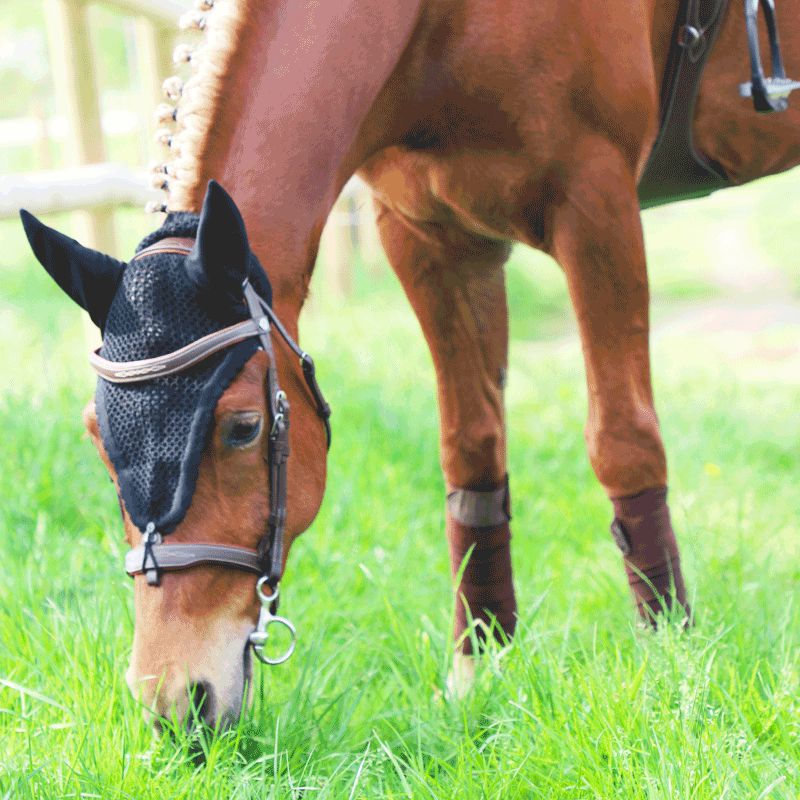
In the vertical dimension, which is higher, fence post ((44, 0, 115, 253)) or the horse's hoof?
fence post ((44, 0, 115, 253))

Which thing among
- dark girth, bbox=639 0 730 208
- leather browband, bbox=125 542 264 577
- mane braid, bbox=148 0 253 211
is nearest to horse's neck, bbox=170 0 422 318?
mane braid, bbox=148 0 253 211

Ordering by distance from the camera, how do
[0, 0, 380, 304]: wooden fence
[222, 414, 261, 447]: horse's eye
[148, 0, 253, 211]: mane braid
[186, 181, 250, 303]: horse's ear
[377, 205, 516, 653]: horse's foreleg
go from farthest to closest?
[0, 0, 380, 304]: wooden fence < [377, 205, 516, 653]: horse's foreleg < [148, 0, 253, 211]: mane braid < [222, 414, 261, 447]: horse's eye < [186, 181, 250, 303]: horse's ear

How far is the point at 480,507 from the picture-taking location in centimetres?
274

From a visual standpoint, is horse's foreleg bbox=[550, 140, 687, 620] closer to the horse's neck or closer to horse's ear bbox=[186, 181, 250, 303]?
the horse's neck

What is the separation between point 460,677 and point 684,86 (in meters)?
1.47

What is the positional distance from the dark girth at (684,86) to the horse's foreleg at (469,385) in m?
0.45

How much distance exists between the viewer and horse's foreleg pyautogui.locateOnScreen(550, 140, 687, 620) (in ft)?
7.31

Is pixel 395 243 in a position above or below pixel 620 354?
above

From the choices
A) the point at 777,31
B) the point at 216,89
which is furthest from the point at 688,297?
the point at 216,89

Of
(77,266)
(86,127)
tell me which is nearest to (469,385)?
(77,266)

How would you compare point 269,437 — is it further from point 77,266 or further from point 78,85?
point 78,85

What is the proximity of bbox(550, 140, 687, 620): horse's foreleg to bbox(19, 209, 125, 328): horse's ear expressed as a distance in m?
0.98

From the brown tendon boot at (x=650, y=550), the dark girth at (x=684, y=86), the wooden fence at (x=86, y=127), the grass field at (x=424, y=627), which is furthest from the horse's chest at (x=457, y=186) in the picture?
the wooden fence at (x=86, y=127)

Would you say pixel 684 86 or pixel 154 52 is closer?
pixel 684 86
